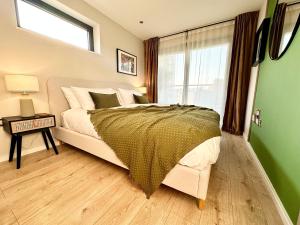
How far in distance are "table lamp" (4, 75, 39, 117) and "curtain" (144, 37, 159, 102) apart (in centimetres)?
294

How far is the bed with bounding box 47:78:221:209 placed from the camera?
1002mm

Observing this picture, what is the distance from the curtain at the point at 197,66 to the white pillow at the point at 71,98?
2.53m

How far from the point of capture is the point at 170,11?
8.78 feet

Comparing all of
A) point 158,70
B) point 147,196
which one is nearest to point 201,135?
point 147,196

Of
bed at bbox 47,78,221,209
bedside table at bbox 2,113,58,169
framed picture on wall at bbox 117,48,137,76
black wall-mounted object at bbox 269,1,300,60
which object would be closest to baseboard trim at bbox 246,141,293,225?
bed at bbox 47,78,221,209

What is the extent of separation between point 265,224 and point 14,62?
3014 mm

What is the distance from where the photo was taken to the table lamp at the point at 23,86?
1513 mm

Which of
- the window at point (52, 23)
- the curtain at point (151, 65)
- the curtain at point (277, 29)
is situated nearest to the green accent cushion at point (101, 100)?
the window at point (52, 23)

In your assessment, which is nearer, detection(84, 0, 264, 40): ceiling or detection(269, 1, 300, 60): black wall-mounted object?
detection(269, 1, 300, 60): black wall-mounted object

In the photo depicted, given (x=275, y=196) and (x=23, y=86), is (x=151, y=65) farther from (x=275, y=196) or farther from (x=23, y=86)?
(x=275, y=196)

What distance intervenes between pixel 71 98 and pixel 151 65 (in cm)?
263

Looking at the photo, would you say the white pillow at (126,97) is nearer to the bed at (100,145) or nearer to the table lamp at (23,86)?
the bed at (100,145)

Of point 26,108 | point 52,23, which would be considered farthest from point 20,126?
point 52,23

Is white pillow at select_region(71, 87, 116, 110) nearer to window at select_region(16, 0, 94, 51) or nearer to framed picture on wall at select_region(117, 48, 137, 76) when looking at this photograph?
window at select_region(16, 0, 94, 51)
